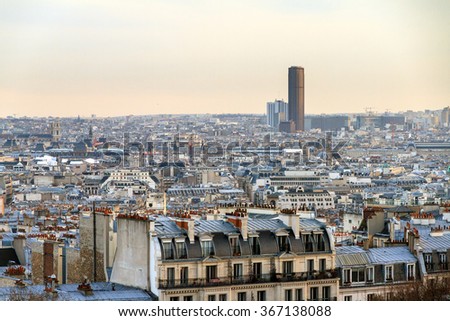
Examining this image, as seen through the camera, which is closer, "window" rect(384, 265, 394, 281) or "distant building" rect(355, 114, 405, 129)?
"window" rect(384, 265, 394, 281)

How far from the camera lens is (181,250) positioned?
13250 mm

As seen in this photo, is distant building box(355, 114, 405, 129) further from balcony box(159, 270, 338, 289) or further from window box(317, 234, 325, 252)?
balcony box(159, 270, 338, 289)

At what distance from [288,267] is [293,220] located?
0.47 meters

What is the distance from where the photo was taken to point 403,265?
48.6 feet

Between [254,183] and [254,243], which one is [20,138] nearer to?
[254,183]

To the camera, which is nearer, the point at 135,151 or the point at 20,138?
the point at 135,151

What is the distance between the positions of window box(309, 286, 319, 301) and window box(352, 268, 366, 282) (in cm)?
79

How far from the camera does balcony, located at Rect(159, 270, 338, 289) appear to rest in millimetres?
13039

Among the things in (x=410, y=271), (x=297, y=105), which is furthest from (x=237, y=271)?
(x=297, y=105)

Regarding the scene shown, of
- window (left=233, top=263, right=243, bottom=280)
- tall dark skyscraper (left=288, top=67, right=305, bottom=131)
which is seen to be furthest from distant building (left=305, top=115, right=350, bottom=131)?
window (left=233, top=263, right=243, bottom=280)

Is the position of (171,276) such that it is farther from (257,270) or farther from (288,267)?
→ (288,267)
